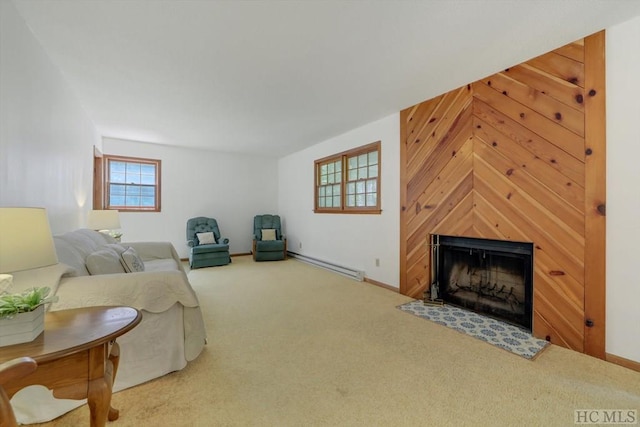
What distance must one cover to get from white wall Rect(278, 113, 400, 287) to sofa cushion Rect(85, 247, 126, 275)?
3.16m

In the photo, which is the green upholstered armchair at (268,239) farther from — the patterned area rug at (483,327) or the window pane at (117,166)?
the patterned area rug at (483,327)

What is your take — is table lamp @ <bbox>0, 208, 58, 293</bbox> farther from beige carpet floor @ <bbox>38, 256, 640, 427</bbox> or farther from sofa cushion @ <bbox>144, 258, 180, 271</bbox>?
sofa cushion @ <bbox>144, 258, 180, 271</bbox>

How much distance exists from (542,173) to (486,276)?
1.19 meters

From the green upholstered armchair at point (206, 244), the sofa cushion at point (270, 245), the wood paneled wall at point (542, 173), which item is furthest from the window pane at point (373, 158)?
the green upholstered armchair at point (206, 244)

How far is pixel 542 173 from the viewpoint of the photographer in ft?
8.07

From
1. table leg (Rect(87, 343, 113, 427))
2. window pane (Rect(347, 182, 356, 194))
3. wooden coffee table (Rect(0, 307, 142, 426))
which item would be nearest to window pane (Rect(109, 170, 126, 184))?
window pane (Rect(347, 182, 356, 194))

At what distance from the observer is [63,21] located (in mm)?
1967

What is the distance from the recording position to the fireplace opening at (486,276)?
2.65 metres

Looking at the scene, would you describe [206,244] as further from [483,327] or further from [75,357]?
[483,327]

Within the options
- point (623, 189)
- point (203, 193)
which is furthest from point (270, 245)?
point (623, 189)

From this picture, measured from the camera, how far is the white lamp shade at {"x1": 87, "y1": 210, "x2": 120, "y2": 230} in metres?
3.60

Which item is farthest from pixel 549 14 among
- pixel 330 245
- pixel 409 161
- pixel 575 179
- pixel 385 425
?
pixel 330 245

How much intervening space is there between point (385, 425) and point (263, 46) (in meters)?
2.74

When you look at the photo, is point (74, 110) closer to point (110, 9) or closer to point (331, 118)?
point (110, 9)
